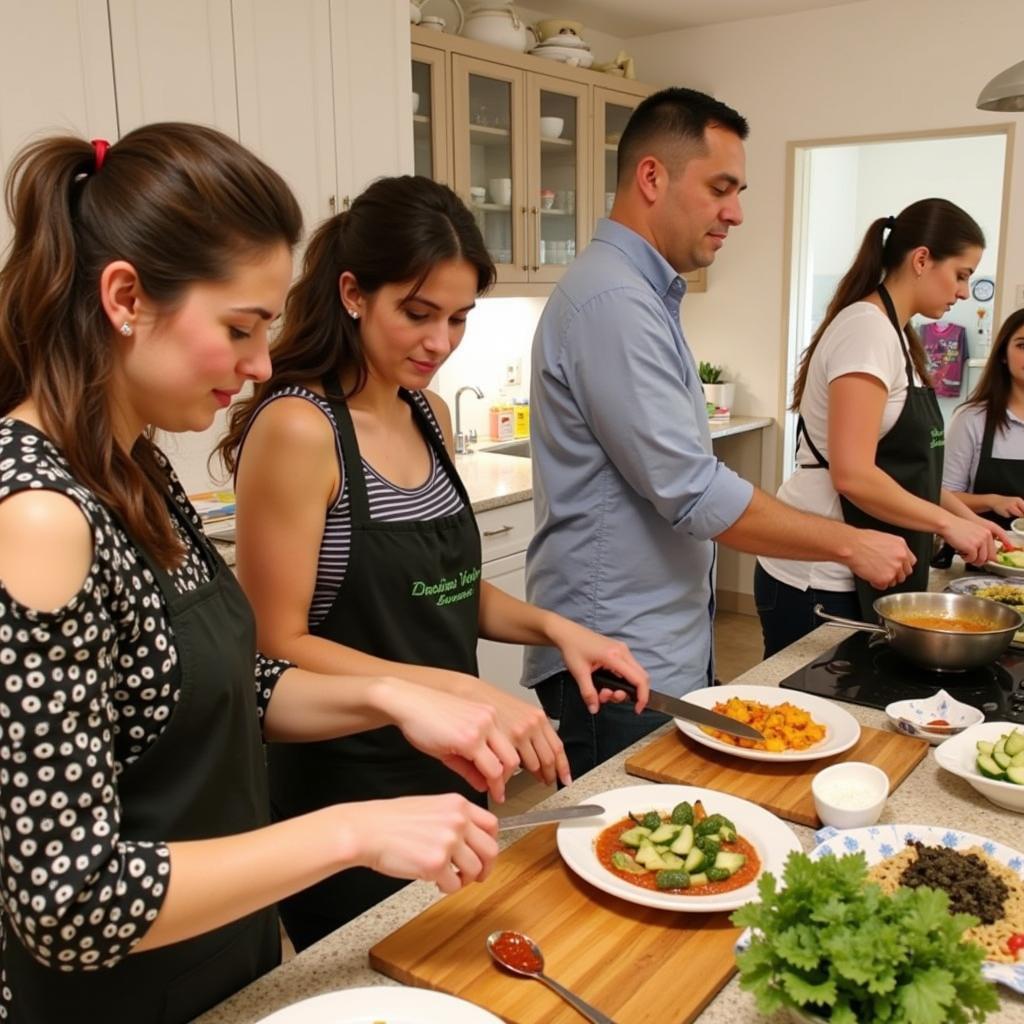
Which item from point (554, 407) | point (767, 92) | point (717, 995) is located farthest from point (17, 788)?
point (767, 92)

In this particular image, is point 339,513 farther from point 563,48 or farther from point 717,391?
point 717,391

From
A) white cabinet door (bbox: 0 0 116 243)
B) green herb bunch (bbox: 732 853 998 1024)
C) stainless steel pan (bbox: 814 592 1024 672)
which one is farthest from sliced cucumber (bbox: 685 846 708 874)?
white cabinet door (bbox: 0 0 116 243)

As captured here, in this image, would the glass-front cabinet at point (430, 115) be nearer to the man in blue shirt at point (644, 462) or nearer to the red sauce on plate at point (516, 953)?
the man in blue shirt at point (644, 462)

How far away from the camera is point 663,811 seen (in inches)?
47.8

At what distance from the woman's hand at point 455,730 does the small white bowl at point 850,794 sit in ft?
1.29

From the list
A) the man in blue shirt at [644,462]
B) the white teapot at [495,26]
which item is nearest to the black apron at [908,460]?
the man in blue shirt at [644,462]

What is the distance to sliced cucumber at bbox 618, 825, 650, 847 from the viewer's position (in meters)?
1.13

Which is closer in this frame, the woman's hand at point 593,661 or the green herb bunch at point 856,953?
the green herb bunch at point 856,953

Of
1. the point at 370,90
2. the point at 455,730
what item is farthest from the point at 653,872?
the point at 370,90

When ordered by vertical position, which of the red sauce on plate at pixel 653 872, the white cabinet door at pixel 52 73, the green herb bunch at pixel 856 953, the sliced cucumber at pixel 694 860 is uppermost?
the white cabinet door at pixel 52 73

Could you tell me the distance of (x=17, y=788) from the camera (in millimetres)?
720

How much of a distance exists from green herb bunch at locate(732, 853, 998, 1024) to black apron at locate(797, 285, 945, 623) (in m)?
1.53

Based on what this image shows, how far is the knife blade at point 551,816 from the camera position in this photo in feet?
3.69

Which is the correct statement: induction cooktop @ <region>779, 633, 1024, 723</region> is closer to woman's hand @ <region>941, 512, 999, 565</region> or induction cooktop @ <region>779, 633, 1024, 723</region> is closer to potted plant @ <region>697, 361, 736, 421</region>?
woman's hand @ <region>941, 512, 999, 565</region>
